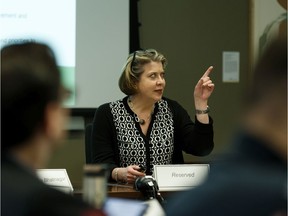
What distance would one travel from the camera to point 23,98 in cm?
120

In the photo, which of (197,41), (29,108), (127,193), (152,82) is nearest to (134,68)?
(152,82)

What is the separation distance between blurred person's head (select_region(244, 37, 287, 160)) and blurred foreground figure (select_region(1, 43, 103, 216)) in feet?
1.17

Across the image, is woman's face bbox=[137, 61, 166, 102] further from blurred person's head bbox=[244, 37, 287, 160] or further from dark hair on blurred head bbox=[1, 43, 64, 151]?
blurred person's head bbox=[244, 37, 287, 160]

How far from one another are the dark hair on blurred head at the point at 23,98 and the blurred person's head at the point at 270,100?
1.38 feet

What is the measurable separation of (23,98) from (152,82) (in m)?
2.22

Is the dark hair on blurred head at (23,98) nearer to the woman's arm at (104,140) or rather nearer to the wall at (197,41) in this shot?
the woman's arm at (104,140)

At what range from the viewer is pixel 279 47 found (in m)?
1.05

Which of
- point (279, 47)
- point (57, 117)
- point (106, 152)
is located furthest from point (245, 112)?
point (106, 152)

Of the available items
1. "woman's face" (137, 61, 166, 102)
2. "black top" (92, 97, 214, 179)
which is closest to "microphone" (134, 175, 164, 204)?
"black top" (92, 97, 214, 179)

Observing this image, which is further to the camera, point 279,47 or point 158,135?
point 158,135

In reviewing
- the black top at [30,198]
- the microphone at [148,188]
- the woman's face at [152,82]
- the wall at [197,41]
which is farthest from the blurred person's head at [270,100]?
the wall at [197,41]

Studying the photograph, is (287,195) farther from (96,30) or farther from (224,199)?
(96,30)

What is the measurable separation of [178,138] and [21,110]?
2.23 m

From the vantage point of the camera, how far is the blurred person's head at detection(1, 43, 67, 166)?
47.3 inches
